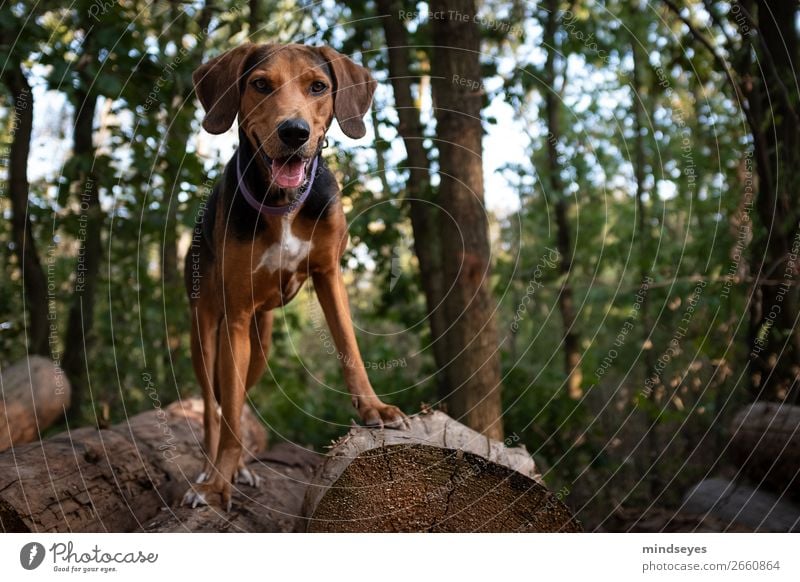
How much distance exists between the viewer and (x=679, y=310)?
1120cm

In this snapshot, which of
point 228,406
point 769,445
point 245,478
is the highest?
point 228,406

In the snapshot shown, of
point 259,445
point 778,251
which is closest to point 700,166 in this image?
point 778,251

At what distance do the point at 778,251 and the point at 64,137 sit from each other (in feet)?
29.0

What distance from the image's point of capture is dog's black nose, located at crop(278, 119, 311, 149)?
4.52m

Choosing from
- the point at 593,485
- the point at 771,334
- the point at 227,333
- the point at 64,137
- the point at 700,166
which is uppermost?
the point at 64,137

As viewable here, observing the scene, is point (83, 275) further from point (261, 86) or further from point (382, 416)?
point (382, 416)

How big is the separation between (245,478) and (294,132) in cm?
267

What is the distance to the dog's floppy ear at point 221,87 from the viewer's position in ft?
16.2

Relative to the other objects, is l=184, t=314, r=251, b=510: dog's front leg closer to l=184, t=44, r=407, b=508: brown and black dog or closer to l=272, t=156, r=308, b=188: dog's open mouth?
l=184, t=44, r=407, b=508: brown and black dog

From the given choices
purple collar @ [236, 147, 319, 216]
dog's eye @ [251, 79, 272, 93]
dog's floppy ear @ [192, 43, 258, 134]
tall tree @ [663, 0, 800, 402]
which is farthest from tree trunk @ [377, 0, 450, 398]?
dog's eye @ [251, 79, 272, 93]

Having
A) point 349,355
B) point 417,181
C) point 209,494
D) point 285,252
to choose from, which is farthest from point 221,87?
point 417,181

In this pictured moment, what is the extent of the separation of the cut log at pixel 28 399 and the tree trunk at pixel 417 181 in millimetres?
3876

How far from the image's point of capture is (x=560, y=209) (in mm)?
11641

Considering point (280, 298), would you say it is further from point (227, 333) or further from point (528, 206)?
point (528, 206)
